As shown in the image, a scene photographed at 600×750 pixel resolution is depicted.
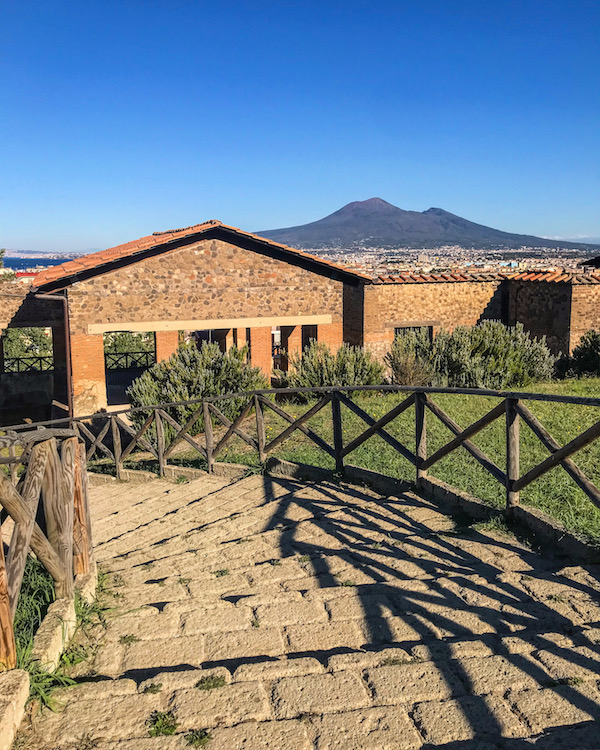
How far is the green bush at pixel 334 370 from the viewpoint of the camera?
1384 centimetres

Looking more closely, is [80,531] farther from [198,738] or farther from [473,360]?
[473,360]

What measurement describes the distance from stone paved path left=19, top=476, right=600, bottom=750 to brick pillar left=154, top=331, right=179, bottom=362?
1075cm

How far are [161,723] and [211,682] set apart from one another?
0.32 meters

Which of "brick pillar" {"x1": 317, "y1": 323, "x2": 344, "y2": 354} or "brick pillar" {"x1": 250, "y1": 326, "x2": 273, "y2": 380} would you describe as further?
"brick pillar" {"x1": 317, "y1": 323, "x2": 344, "y2": 354}

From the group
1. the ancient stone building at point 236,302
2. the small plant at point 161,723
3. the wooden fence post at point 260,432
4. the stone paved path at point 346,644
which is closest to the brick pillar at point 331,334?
the ancient stone building at point 236,302

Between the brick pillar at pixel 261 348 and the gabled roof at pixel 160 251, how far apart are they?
196 centimetres

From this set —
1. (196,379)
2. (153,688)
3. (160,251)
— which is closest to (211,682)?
(153,688)

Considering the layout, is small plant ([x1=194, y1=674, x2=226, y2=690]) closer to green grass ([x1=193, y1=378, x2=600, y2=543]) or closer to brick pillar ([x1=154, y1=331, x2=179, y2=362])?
green grass ([x1=193, y1=378, x2=600, y2=543])

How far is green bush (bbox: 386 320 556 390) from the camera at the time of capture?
44.8ft

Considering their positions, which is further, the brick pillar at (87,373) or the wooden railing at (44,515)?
the brick pillar at (87,373)

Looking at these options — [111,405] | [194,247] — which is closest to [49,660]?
[194,247]

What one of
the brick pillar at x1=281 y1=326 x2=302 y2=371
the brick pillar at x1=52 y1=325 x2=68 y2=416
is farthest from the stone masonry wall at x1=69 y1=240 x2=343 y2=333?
the brick pillar at x1=52 y1=325 x2=68 y2=416

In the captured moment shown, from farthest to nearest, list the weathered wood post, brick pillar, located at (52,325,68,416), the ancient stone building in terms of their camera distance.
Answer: brick pillar, located at (52,325,68,416)
the ancient stone building
the weathered wood post

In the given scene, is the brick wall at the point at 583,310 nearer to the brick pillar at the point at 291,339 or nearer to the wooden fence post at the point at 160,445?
the brick pillar at the point at 291,339
